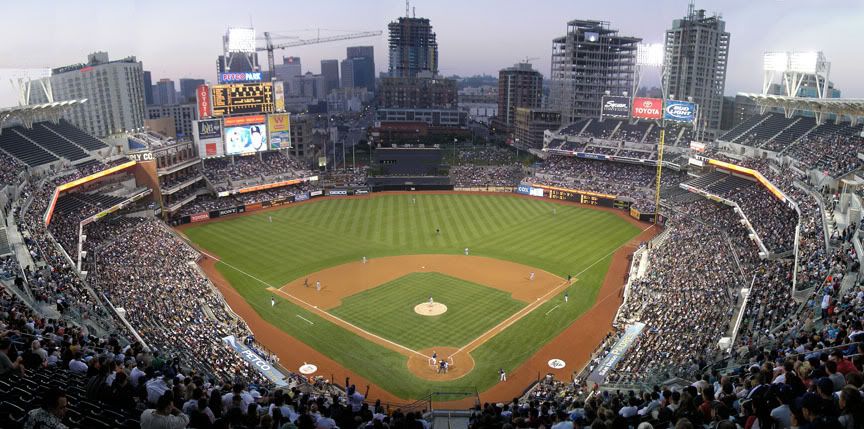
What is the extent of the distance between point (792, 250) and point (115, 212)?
48856 millimetres

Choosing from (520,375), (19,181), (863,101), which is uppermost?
(863,101)

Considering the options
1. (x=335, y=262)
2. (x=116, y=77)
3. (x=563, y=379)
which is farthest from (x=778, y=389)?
(x=116, y=77)

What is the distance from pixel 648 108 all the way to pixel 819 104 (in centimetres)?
1998

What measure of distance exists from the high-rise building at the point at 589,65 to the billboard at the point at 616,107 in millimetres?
30323

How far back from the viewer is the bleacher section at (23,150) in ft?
132

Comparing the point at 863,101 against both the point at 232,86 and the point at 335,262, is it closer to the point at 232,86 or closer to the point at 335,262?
the point at 335,262

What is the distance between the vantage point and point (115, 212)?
47094 millimetres

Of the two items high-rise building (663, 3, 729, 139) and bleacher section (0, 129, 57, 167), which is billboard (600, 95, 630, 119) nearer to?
high-rise building (663, 3, 729, 139)

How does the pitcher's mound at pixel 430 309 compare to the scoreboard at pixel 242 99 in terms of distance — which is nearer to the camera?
the pitcher's mound at pixel 430 309

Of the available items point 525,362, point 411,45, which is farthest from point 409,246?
point 411,45

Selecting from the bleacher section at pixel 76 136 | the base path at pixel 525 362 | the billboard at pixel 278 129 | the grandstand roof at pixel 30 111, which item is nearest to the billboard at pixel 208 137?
the billboard at pixel 278 129

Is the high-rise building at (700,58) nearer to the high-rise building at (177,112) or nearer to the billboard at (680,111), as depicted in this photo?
the billboard at (680,111)

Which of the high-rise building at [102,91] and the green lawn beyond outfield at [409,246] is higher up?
the high-rise building at [102,91]

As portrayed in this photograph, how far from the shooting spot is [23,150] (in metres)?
41.2
